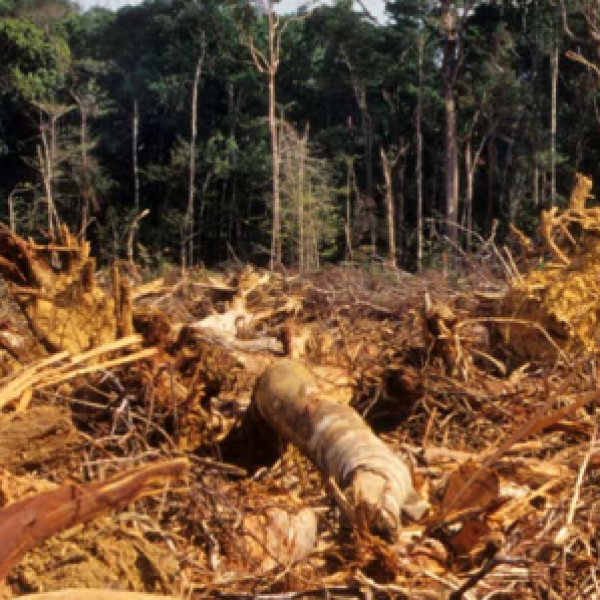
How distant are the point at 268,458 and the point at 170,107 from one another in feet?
107

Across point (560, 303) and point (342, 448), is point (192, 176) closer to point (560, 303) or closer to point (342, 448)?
point (560, 303)

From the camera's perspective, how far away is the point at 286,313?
7.41 metres

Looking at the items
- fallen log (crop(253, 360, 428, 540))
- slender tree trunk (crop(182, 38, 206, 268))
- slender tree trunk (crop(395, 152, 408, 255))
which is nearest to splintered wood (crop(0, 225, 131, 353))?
fallen log (crop(253, 360, 428, 540))

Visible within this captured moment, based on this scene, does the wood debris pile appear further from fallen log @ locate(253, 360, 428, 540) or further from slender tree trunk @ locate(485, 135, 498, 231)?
slender tree trunk @ locate(485, 135, 498, 231)

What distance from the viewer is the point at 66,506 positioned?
212 cm

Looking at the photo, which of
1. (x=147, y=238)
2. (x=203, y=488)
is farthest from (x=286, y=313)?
(x=147, y=238)

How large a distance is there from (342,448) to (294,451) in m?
0.73

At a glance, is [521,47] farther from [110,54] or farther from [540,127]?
[110,54]

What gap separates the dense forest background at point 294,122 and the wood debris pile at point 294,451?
23500 mm

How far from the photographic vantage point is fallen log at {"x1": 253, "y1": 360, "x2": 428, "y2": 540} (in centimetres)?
285

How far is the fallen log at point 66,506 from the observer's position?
6.89 ft

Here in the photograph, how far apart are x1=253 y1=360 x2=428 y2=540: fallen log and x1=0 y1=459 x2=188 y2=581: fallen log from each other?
0.85 m

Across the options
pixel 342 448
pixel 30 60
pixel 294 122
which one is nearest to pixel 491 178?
pixel 294 122

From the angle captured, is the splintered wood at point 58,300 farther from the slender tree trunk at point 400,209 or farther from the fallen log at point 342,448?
the slender tree trunk at point 400,209
